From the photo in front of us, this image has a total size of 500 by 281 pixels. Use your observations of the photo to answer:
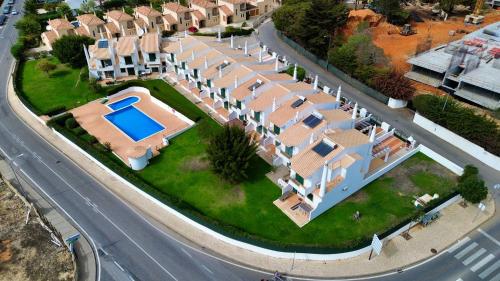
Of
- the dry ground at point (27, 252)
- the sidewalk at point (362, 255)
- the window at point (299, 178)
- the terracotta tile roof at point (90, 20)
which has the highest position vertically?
the terracotta tile roof at point (90, 20)

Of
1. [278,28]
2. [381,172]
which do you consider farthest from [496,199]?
[278,28]

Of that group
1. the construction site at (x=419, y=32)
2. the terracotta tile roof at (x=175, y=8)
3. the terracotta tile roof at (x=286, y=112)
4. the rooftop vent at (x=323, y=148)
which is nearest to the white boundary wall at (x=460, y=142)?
the construction site at (x=419, y=32)

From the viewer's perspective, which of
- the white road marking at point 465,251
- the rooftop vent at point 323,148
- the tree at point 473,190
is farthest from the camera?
the rooftop vent at point 323,148

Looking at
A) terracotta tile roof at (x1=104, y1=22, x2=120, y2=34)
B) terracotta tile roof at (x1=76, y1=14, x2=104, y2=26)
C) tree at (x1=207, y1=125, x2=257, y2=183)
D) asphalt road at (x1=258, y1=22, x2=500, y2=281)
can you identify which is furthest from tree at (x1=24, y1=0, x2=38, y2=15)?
tree at (x1=207, y1=125, x2=257, y2=183)

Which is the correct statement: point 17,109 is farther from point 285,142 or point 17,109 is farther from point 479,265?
point 479,265

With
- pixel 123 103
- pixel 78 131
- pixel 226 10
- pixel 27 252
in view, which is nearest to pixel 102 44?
pixel 123 103

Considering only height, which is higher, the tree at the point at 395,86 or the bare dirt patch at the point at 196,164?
the tree at the point at 395,86

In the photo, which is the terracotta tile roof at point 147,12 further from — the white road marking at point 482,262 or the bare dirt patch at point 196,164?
the white road marking at point 482,262
